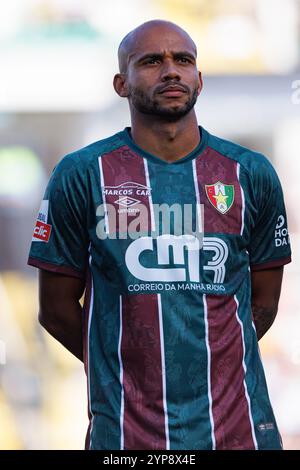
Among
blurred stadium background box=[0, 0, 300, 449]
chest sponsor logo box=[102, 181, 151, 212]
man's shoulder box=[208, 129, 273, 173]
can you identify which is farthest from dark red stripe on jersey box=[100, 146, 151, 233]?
blurred stadium background box=[0, 0, 300, 449]

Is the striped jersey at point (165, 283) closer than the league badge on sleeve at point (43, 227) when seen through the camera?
Yes

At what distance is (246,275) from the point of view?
10.8 feet

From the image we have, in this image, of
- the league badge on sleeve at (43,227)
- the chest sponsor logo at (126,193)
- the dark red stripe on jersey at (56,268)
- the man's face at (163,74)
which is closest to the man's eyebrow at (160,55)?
the man's face at (163,74)

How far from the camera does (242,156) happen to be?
3.40 meters

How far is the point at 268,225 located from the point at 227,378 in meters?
0.54

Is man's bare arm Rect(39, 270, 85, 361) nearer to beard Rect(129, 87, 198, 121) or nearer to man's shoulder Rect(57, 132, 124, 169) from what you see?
man's shoulder Rect(57, 132, 124, 169)

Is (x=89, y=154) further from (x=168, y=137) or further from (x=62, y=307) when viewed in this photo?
(x=62, y=307)

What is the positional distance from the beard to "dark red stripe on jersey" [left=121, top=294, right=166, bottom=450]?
53 centimetres

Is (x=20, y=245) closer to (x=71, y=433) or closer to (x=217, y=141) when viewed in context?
(x=71, y=433)

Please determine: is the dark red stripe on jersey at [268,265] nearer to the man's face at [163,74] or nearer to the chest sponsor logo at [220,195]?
the chest sponsor logo at [220,195]

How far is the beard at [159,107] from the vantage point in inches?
128

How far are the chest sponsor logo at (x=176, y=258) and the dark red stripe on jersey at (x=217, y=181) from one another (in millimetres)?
56

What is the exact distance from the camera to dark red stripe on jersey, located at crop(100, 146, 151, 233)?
325 centimetres

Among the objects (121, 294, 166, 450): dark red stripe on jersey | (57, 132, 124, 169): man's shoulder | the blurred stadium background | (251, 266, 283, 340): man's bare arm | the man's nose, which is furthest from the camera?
the blurred stadium background
